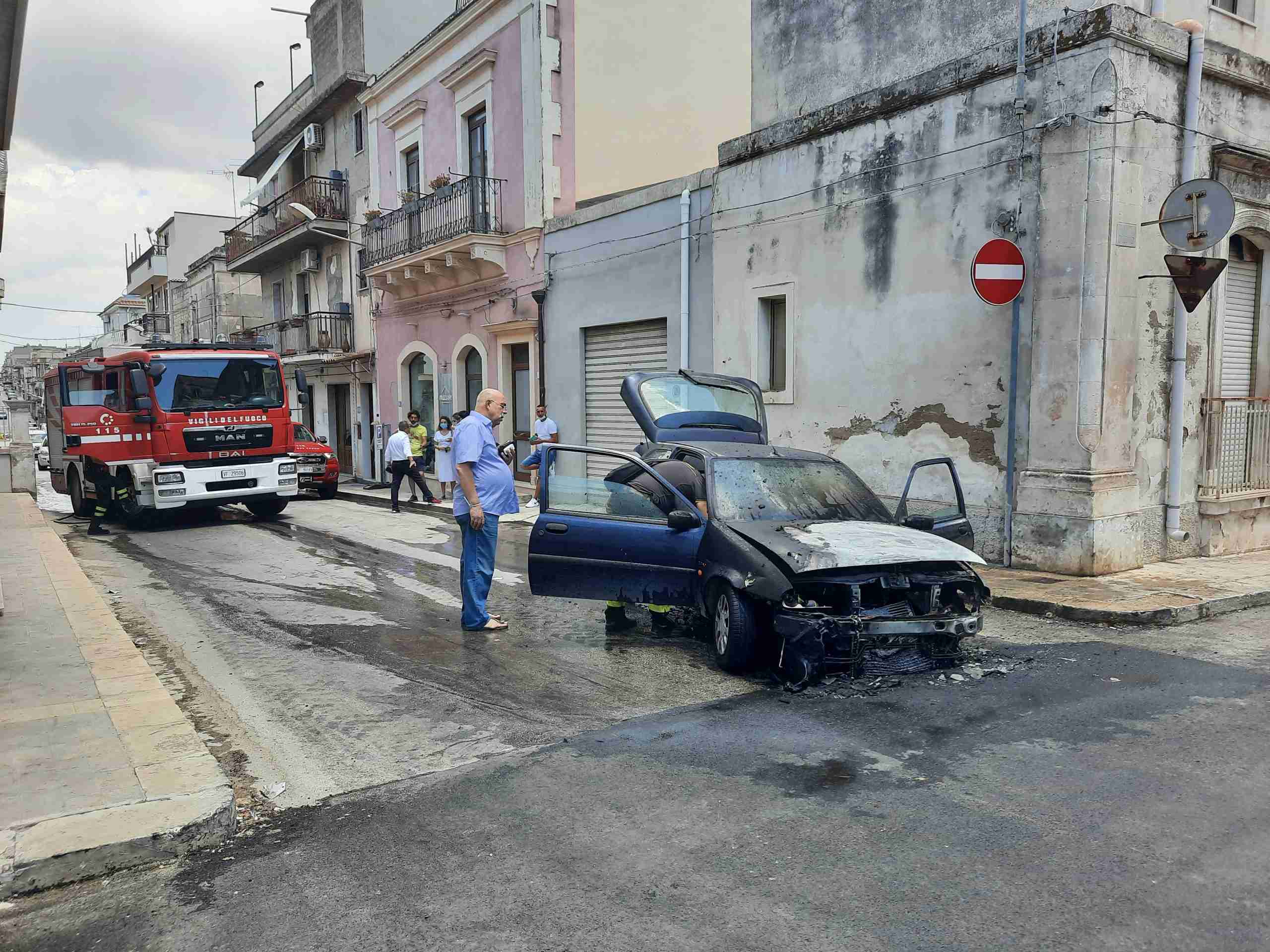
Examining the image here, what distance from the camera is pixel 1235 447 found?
10.3 m

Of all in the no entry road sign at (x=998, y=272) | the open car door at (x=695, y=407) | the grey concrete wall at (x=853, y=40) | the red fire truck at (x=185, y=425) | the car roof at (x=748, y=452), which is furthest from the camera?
the red fire truck at (x=185, y=425)

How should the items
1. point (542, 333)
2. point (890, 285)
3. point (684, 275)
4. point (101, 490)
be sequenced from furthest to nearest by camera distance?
1. point (542, 333)
2. point (101, 490)
3. point (684, 275)
4. point (890, 285)

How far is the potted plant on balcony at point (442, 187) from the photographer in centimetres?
1947

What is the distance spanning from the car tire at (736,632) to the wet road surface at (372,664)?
0.42 feet

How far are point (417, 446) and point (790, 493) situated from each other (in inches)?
521

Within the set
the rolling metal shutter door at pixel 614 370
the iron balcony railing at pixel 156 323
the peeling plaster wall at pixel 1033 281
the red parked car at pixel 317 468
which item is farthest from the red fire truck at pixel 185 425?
the iron balcony railing at pixel 156 323

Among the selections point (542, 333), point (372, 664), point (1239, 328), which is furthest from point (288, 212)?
point (1239, 328)

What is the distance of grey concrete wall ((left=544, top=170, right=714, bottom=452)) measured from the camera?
1415 cm

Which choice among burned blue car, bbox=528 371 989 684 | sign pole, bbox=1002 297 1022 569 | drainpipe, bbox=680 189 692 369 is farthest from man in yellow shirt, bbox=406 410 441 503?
sign pole, bbox=1002 297 1022 569

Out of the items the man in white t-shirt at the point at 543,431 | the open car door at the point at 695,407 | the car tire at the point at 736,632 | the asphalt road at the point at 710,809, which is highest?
the open car door at the point at 695,407

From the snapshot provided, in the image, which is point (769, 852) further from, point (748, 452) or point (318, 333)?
point (318, 333)

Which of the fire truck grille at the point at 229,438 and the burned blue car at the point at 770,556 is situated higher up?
the fire truck grille at the point at 229,438

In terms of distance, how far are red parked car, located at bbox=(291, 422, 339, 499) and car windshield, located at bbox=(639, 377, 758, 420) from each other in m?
12.2

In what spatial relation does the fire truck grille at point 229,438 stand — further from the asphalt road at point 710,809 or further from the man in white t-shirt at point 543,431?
the asphalt road at point 710,809
